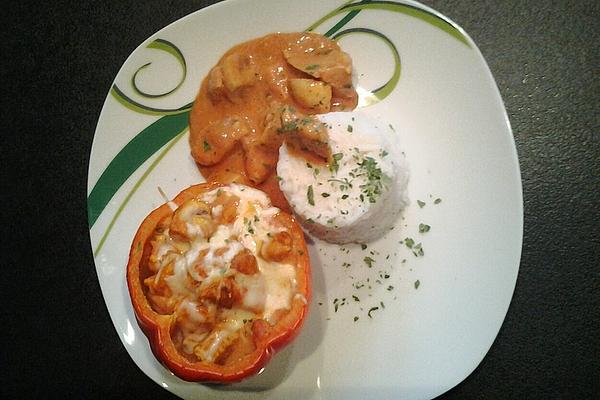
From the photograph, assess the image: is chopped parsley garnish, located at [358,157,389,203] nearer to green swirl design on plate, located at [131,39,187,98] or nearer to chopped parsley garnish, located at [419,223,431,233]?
chopped parsley garnish, located at [419,223,431,233]

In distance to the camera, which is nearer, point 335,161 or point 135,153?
point 335,161

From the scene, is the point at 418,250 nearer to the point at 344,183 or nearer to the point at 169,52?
the point at 344,183

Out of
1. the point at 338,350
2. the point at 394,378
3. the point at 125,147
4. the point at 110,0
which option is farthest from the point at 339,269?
the point at 110,0

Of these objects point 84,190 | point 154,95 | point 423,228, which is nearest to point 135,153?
point 154,95

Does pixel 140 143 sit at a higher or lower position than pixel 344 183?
higher

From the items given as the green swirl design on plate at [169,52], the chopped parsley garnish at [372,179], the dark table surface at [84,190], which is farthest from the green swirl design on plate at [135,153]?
the chopped parsley garnish at [372,179]

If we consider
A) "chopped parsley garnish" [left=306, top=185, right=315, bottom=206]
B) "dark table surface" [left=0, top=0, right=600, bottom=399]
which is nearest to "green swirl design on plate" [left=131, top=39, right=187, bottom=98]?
"dark table surface" [left=0, top=0, right=600, bottom=399]

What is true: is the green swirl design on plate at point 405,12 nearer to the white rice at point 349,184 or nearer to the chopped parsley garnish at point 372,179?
the white rice at point 349,184
